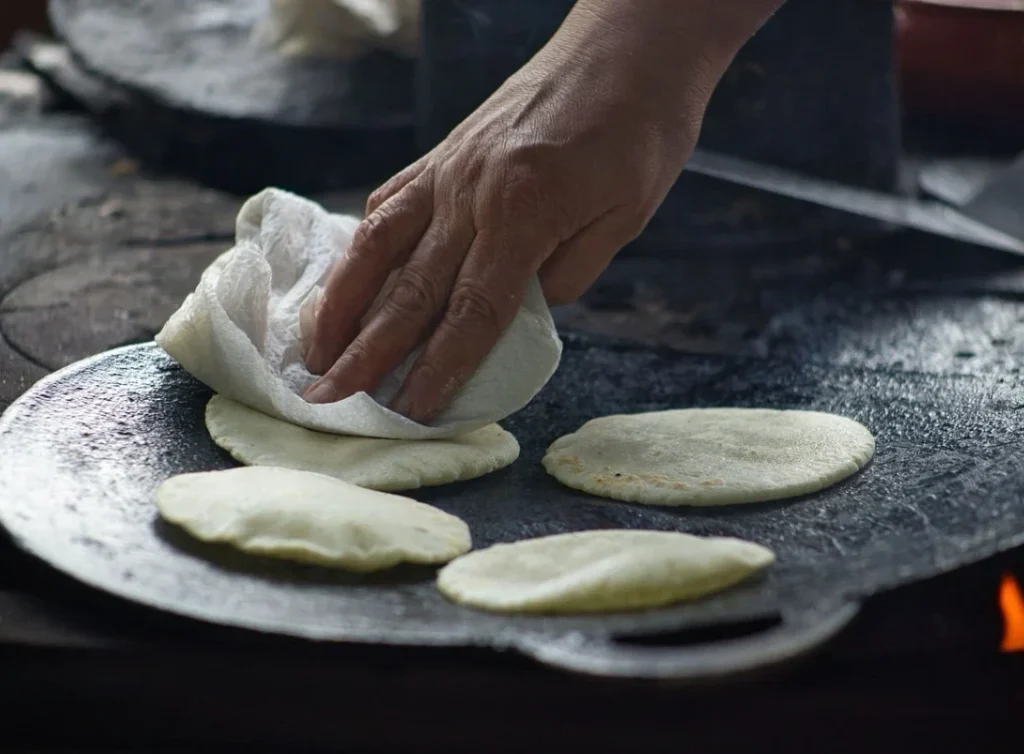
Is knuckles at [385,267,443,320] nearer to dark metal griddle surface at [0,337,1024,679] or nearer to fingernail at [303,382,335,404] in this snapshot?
fingernail at [303,382,335,404]

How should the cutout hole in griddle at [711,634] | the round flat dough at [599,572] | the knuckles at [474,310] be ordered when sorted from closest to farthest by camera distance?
1. the round flat dough at [599,572]
2. the cutout hole in griddle at [711,634]
3. the knuckles at [474,310]

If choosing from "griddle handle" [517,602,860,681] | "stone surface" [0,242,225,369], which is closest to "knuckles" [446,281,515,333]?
"griddle handle" [517,602,860,681]

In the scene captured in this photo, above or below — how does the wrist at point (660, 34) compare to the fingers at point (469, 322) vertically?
above

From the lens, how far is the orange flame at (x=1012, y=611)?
146 cm

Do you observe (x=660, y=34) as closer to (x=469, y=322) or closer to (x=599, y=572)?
(x=469, y=322)

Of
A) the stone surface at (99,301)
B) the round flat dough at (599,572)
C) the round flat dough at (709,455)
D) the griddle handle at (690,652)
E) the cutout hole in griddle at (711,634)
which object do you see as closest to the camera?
the griddle handle at (690,652)

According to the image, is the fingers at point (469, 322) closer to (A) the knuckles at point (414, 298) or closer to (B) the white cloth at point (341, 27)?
(A) the knuckles at point (414, 298)

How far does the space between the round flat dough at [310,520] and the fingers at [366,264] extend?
15.3 inches

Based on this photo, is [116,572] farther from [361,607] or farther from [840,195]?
[840,195]

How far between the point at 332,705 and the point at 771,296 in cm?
169

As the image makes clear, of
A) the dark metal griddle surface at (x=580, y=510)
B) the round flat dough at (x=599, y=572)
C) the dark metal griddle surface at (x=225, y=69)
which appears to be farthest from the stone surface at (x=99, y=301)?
the round flat dough at (x=599, y=572)

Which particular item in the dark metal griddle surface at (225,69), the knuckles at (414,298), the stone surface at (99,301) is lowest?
the stone surface at (99,301)

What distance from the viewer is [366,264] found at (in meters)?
1.93

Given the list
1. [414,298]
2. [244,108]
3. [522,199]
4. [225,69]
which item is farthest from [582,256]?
[225,69]
